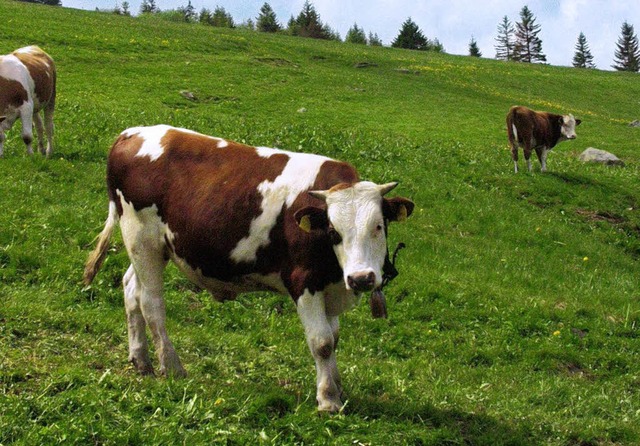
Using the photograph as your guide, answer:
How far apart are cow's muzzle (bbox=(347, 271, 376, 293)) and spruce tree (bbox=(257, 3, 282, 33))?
333 ft

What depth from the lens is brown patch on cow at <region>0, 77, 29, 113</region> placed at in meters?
16.3

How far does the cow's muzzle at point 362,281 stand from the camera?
6.56 m

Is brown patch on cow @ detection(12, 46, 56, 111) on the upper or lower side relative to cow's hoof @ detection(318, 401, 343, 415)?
upper

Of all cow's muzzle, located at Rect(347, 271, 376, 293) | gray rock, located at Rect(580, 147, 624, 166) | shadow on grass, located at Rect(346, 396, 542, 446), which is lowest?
shadow on grass, located at Rect(346, 396, 542, 446)

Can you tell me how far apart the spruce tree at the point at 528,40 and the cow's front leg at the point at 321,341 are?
4762 inches

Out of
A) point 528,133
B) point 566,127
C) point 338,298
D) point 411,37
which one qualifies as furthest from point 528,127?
point 411,37

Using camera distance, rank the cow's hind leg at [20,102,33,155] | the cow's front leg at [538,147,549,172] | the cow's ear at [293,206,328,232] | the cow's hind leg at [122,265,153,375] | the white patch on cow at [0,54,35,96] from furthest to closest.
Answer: the cow's front leg at [538,147,549,172] < the white patch on cow at [0,54,35,96] < the cow's hind leg at [20,102,33,155] < the cow's hind leg at [122,265,153,375] < the cow's ear at [293,206,328,232]

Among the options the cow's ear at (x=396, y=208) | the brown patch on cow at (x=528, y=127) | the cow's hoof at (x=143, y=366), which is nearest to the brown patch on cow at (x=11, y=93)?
the cow's hoof at (x=143, y=366)

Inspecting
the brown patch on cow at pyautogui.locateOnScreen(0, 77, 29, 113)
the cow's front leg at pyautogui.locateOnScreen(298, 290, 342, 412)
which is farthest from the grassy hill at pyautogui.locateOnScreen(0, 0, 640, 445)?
the brown patch on cow at pyautogui.locateOnScreen(0, 77, 29, 113)

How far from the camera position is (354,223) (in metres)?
6.83

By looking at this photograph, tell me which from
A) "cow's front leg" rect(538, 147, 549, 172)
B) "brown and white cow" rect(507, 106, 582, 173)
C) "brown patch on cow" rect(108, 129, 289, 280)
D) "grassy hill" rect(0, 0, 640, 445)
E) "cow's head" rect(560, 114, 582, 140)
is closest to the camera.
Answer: "grassy hill" rect(0, 0, 640, 445)

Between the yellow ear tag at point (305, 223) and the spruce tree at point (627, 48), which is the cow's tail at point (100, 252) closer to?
the yellow ear tag at point (305, 223)

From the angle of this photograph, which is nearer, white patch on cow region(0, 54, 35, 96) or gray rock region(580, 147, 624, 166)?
white patch on cow region(0, 54, 35, 96)

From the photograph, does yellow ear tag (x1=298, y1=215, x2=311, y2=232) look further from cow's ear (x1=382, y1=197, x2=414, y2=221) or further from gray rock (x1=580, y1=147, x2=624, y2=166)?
gray rock (x1=580, y1=147, x2=624, y2=166)
